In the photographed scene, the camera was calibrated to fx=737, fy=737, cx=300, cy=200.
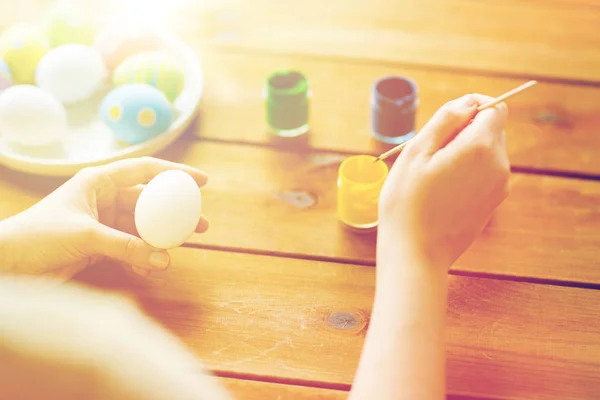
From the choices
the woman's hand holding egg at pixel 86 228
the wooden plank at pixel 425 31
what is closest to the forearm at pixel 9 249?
the woman's hand holding egg at pixel 86 228

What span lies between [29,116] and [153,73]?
0.74ft

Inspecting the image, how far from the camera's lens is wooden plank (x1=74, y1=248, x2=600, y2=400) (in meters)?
0.96

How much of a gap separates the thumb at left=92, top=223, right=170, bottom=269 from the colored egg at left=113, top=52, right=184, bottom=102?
14.9 inches

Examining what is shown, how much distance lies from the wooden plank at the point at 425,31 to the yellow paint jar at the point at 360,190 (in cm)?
35

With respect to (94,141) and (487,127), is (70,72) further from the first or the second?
(487,127)

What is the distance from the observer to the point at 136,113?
1.23 m

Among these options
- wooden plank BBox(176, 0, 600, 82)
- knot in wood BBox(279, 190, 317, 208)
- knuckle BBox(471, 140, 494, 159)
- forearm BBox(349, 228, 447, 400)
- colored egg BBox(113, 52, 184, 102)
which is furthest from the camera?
wooden plank BBox(176, 0, 600, 82)

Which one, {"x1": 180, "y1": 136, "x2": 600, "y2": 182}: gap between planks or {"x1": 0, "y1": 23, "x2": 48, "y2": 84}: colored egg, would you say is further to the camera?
{"x1": 0, "y1": 23, "x2": 48, "y2": 84}: colored egg

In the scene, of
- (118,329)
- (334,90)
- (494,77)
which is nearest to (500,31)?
(494,77)

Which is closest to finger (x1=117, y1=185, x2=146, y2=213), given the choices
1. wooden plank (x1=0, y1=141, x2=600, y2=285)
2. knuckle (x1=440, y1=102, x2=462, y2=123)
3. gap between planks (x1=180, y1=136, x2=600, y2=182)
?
wooden plank (x1=0, y1=141, x2=600, y2=285)

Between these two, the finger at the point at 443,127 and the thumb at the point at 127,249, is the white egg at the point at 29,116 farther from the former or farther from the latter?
the finger at the point at 443,127

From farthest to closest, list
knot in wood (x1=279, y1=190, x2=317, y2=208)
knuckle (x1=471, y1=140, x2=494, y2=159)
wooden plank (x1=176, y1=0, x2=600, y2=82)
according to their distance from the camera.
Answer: wooden plank (x1=176, y1=0, x2=600, y2=82) < knot in wood (x1=279, y1=190, x2=317, y2=208) < knuckle (x1=471, y1=140, x2=494, y2=159)

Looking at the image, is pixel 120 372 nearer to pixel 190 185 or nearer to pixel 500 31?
pixel 190 185

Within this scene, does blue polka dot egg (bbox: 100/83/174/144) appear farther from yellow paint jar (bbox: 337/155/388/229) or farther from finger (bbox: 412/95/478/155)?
finger (bbox: 412/95/478/155)
